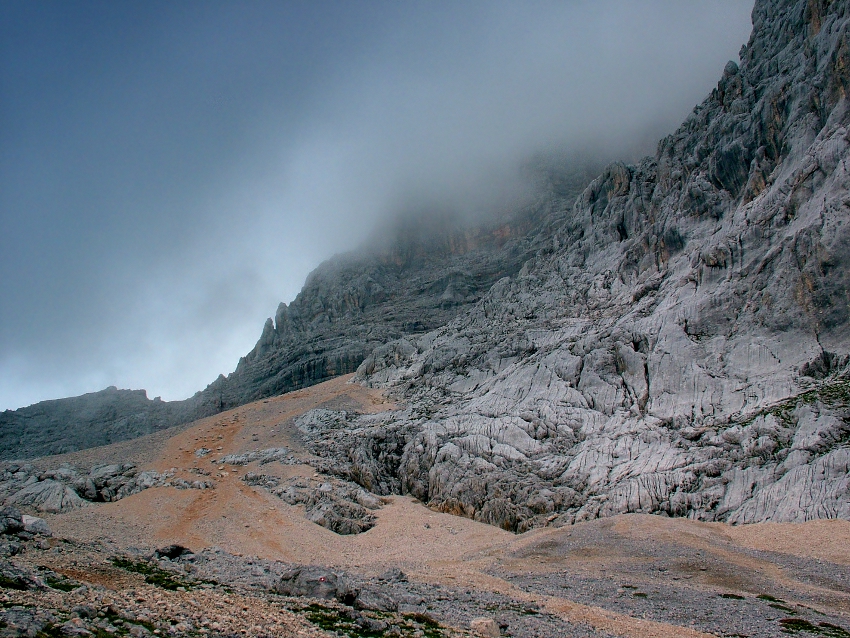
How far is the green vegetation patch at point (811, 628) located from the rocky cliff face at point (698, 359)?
1797 centimetres

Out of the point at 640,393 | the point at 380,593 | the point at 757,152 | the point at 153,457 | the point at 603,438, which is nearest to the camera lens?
the point at 380,593

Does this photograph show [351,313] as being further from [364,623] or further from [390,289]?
[364,623]

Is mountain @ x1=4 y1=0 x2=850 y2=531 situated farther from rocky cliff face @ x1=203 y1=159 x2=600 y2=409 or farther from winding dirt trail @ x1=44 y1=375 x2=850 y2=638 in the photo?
rocky cliff face @ x1=203 y1=159 x2=600 y2=409

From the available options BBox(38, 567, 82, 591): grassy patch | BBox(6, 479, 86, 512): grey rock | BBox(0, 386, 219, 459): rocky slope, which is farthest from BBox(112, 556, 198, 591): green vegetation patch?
BBox(0, 386, 219, 459): rocky slope

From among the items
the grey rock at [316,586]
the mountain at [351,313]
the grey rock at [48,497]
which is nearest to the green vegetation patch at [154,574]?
the grey rock at [316,586]

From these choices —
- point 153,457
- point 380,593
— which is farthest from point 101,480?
point 380,593

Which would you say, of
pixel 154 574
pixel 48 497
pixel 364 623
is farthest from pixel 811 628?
pixel 48 497

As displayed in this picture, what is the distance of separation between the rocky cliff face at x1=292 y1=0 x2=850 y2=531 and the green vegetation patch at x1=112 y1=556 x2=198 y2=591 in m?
32.6

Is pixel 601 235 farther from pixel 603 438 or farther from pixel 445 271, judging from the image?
pixel 445 271

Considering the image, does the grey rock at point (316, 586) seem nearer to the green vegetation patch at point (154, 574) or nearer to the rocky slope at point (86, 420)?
the green vegetation patch at point (154, 574)

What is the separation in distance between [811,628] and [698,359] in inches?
→ 1485

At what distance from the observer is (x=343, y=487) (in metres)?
60.1

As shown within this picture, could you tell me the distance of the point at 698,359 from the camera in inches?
2158

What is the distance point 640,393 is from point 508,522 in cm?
2117
